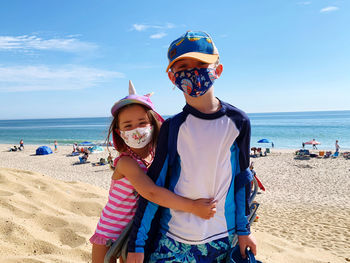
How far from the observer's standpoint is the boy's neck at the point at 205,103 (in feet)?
5.57

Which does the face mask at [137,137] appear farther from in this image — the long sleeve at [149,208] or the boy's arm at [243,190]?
the boy's arm at [243,190]

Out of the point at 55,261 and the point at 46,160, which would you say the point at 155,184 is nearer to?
the point at 55,261

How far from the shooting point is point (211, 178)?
1.64 meters

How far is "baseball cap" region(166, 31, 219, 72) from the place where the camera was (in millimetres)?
1584

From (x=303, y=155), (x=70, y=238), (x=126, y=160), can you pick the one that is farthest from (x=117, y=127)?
(x=303, y=155)

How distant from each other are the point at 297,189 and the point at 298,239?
24.4 feet

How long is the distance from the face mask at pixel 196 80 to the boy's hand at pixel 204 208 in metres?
0.63

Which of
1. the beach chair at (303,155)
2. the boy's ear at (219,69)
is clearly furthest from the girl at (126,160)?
the beach chair at (303,155)

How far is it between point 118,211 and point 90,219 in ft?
10.1

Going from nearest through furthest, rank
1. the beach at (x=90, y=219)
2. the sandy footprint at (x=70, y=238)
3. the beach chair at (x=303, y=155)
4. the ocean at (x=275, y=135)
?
1. the beach at (x=90, y=219)
2. the sandy footprint at (x=70, y=238)
3. the beach chair at (x=303, y=155)
4. the ocean at (x=275, y=135)

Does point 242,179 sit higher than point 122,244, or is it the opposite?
point 242,179

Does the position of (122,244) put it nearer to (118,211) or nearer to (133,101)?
(118,211)

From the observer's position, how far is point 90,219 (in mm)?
4691

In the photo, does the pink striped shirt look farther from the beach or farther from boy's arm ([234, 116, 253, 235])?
the beach
